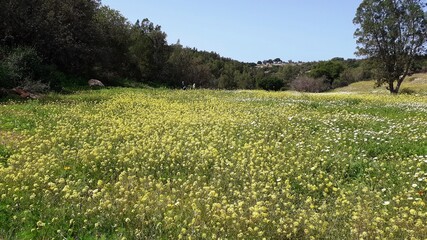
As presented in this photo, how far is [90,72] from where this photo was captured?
3600cm

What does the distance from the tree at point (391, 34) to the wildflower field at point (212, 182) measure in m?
31.2

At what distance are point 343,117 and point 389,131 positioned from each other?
3.11m

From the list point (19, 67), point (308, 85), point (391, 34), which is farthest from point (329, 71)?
point (19, 67)

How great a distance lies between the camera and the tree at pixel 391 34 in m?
39.8

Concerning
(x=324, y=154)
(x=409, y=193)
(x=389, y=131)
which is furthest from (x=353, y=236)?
(x=389, y=131)

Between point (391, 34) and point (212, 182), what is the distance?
128 feet

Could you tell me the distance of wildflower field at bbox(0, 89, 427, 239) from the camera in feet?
17.6

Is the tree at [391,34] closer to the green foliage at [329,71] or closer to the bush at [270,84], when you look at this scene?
the bush at [270,84]

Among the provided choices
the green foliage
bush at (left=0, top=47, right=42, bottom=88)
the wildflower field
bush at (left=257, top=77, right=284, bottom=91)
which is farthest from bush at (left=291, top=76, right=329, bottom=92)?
the wildflower field

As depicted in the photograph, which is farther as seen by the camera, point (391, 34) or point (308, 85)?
point (308, 85)

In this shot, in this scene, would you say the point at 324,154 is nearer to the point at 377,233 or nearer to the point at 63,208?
the point at 377,233

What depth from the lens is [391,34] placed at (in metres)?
40.2

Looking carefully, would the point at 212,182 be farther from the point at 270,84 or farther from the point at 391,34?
the point at 270,84

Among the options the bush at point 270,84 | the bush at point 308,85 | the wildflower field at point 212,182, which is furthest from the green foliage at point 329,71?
the wildflower field at point 212,182
